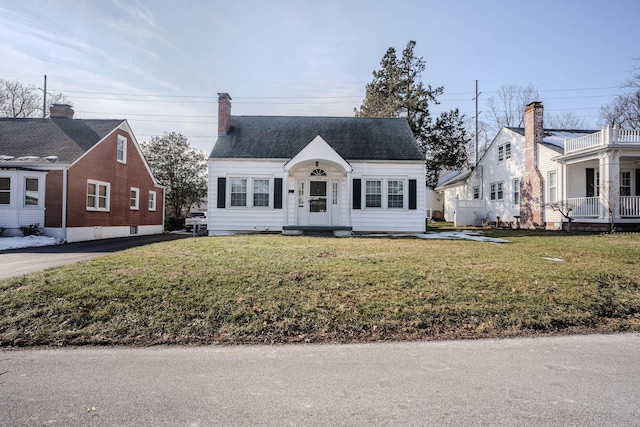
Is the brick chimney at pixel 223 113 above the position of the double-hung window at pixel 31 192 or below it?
above

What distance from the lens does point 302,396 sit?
3.22 metres

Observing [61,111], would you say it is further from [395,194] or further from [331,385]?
[331,385]

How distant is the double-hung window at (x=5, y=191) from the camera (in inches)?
619

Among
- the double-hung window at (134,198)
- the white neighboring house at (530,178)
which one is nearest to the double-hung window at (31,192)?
the double-hung window at (134,198)

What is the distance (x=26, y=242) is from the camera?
1412cm

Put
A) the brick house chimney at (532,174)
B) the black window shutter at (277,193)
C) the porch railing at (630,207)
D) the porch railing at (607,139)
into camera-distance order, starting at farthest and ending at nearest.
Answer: the brick house chimney at (532,174), the black window shutter at (277,193), the porch railing at (630,207), the porch railing at (607,139)

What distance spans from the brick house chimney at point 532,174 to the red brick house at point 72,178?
922 inches

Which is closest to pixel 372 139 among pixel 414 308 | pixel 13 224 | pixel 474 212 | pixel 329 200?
pixel 329 200

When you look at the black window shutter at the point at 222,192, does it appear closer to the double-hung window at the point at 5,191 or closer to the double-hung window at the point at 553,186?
the double-hung window at the point at 5,191

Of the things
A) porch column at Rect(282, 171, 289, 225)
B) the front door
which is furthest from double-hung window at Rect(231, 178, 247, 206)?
the front door

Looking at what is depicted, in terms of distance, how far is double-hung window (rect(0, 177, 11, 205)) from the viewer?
51.6 ft

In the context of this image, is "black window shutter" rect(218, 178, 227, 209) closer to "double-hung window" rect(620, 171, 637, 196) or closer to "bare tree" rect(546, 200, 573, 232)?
"bare tree" rect(546, 200, 573, 232)

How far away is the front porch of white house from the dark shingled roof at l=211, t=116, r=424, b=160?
793cm

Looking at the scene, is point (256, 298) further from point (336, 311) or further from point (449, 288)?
point (449, 288)
